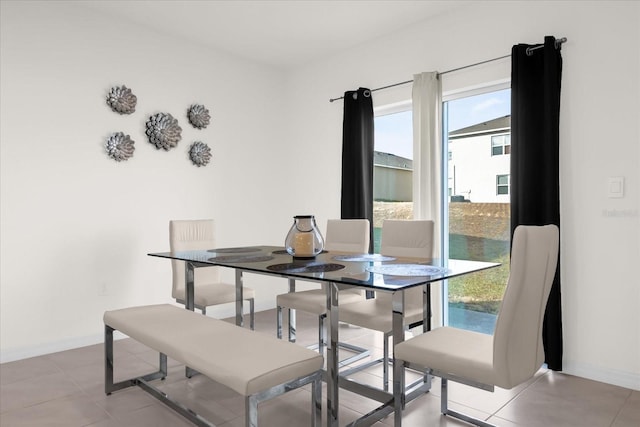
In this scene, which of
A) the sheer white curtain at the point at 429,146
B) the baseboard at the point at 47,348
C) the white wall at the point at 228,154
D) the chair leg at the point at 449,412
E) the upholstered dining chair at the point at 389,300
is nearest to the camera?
the chair leg at the point at 449,412

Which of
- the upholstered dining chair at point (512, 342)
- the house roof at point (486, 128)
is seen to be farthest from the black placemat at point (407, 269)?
the house roof at point (486, 128)

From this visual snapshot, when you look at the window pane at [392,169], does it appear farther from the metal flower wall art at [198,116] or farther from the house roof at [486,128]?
the metal flower wall art at [198,116]

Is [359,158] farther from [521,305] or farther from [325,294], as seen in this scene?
[521,305]

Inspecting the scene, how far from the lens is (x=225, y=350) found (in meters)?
1.80

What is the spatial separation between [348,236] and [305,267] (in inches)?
48.5

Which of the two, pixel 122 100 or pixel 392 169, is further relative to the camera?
pixel 392 169

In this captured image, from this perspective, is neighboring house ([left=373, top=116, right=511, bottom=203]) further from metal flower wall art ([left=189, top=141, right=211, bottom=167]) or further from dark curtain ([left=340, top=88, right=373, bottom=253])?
metal flower wall art ([left=189, top=141, right=211, bottom=167])

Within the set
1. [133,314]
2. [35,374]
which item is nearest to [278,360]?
[133,314]

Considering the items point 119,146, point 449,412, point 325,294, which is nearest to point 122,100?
point 119,146

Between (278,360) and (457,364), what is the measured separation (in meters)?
0.73

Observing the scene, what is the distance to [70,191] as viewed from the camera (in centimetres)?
350

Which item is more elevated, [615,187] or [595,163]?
[595,163]

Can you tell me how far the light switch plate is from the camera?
2730mm

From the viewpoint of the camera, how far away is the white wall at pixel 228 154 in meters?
2.79
